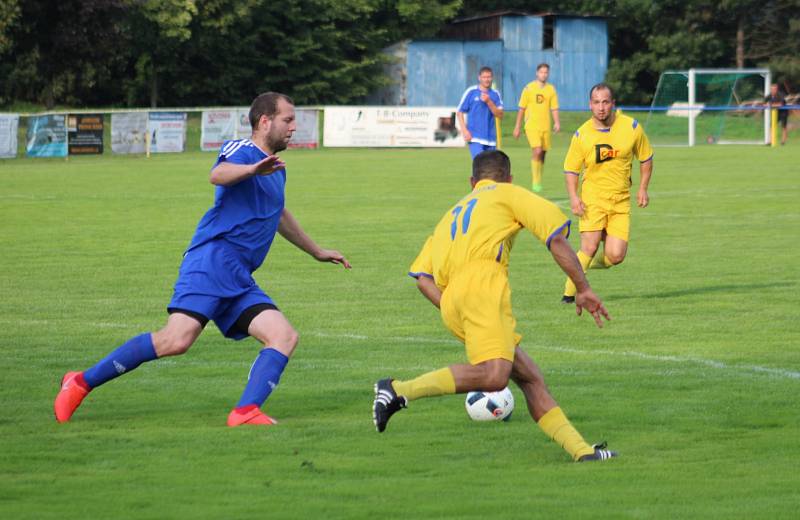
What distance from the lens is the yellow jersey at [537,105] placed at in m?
26.1

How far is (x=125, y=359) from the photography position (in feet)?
23.5

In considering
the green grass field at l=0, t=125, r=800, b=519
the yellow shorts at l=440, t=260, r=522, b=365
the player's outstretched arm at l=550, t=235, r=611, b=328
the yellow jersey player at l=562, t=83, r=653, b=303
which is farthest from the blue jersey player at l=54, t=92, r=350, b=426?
the yellow jersey player at l=562, t=83, r=653, b=303

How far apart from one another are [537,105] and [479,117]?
3629mm

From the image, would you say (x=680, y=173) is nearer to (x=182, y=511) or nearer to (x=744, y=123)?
(x=744, y=123)

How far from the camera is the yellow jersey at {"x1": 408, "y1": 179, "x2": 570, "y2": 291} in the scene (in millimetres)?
6199

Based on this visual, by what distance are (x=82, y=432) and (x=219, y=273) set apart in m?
1.06

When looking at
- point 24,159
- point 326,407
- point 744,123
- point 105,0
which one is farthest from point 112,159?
point 326,407

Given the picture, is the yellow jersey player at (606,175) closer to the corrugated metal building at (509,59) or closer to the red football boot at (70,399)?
the red football boot at (70,399)

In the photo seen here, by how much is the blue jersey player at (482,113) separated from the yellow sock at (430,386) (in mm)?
16466

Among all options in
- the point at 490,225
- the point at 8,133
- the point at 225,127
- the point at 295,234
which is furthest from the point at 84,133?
the point at 490,225

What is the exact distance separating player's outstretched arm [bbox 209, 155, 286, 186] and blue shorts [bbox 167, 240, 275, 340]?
1.41ft

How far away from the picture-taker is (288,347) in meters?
7.18

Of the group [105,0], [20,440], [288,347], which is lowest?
[20,440]

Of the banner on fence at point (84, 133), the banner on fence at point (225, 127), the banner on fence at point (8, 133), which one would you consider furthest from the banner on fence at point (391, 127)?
the banner on fence at point (8, 133)
